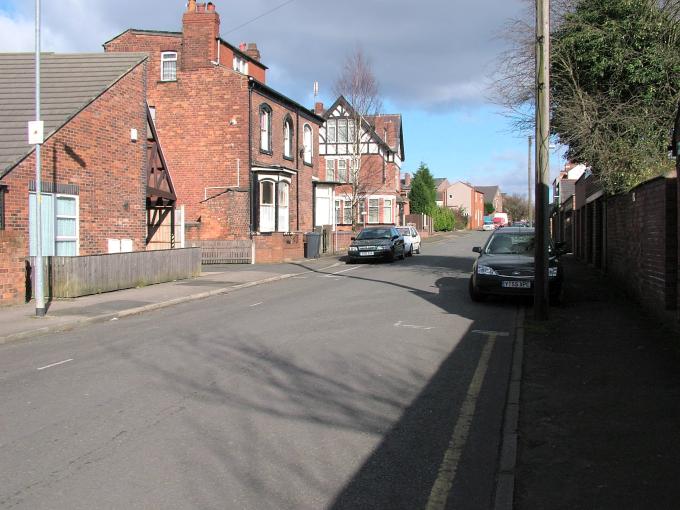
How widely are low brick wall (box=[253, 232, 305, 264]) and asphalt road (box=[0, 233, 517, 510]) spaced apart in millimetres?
15197

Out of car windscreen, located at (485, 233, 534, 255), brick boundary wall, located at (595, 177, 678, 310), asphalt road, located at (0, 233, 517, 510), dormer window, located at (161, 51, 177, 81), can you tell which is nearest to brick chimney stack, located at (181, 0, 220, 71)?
dormer window, located at (161, 51, 177, 81)

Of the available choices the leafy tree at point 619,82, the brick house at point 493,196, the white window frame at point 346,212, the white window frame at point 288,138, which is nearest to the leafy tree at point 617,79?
the leafy tree at point 619,82

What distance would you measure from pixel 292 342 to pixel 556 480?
5.32 metres

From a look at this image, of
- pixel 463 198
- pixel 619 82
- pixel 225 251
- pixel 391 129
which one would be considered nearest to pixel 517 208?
pixel 463 198

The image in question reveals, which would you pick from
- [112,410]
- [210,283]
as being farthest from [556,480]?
[210,283]

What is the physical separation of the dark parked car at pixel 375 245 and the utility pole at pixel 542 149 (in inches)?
617

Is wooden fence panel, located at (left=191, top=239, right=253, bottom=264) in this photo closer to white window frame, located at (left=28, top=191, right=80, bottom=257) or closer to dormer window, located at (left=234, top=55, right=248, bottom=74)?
white window frame, located at (left=28, top=191, right=80, bottom=257)

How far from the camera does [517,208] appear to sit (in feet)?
420

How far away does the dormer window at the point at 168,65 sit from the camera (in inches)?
1118

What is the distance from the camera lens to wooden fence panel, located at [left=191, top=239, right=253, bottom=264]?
83.5 feet

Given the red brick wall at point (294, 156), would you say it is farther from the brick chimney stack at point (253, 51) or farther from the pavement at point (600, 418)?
the pavement at point (600, 418)

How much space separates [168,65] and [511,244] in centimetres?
2042

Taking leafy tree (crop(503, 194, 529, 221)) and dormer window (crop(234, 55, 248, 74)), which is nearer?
dormer window (crop(234, 55, 248, 74))

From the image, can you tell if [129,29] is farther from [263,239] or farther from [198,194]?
[263,239]
